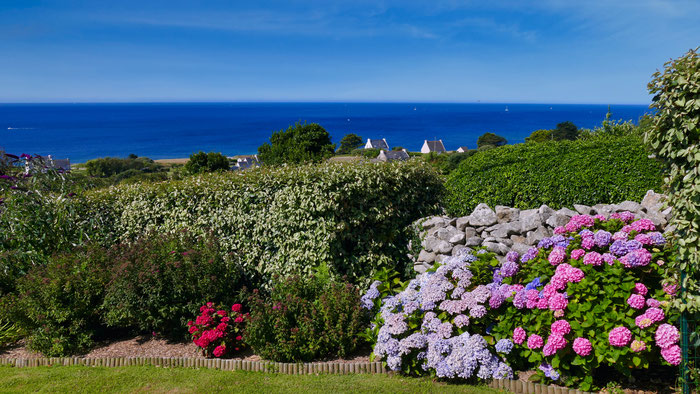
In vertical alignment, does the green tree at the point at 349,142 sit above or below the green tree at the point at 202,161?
above

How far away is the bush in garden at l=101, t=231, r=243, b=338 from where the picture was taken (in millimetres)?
5895

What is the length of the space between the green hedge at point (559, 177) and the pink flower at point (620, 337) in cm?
320

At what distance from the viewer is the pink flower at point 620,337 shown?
3842 mm

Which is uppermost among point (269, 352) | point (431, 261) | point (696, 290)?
point (696, 290)

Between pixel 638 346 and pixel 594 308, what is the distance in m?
0.43

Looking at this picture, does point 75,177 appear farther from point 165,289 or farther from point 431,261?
point 431,261

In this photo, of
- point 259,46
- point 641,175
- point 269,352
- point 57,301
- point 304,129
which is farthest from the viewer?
point 259,46

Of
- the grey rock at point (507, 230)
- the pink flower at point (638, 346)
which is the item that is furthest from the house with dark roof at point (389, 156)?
the pink flower at point (638, 346)

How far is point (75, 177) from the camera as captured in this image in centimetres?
888

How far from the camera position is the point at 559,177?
271 inches

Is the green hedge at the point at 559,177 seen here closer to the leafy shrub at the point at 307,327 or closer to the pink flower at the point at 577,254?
the pink flower at the point at 577,254

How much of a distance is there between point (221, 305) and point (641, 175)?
20.1 feet

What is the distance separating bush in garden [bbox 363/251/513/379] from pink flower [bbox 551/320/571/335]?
483 millimetres

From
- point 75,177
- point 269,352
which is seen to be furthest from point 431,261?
point 75,177
